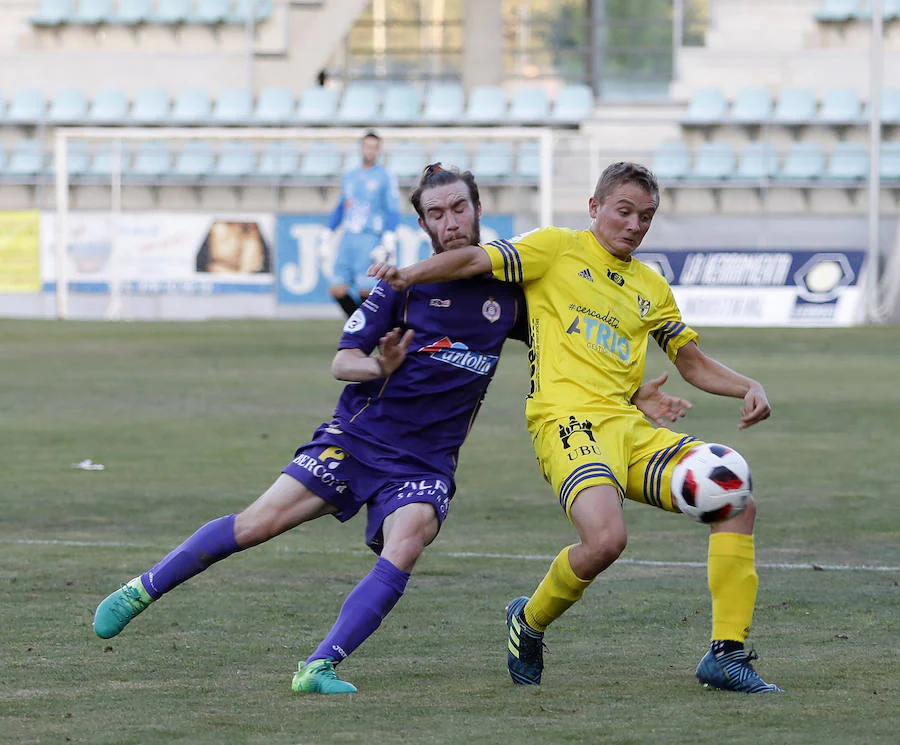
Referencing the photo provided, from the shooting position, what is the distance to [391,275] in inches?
183

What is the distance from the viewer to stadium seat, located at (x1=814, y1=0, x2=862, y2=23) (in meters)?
30.6

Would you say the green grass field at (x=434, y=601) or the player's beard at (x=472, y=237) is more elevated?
the player's beard at (x=472, y=237)

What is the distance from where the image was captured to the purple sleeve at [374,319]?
4.84 m

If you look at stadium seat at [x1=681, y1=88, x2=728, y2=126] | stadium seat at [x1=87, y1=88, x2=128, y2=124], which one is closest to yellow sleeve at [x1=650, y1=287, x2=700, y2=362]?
stadium seat at [x1=681, y1=88, x2=728, y2=126]

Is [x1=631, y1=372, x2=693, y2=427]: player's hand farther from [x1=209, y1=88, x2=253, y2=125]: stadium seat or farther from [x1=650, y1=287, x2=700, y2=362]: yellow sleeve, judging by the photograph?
[x1=209, y1=88, x2=253, y2=125]: stadium seat

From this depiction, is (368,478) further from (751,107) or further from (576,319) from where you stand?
(751,107)

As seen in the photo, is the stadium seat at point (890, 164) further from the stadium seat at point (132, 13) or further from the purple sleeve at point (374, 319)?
the purple sleeve at point (374, 319)

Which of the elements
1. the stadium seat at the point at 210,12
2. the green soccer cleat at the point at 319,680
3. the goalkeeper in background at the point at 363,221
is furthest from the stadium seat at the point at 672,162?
the green soccer cleat at the point at 319,680

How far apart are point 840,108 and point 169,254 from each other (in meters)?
11.9

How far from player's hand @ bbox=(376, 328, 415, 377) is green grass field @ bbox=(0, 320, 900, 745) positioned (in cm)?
91

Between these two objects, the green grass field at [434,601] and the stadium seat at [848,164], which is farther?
the stadium seat at [848,164]

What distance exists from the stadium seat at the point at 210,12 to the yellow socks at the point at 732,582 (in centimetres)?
2914

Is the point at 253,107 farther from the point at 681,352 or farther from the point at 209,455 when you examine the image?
the point at 681,352

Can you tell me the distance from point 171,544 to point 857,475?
446cm
